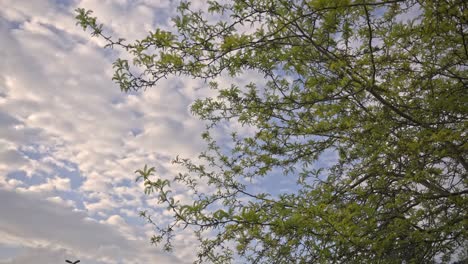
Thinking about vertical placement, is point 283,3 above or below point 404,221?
above

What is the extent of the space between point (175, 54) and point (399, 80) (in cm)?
311

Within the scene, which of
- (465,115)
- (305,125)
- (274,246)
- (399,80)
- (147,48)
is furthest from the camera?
(305,125)

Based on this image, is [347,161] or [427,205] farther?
[347,161]

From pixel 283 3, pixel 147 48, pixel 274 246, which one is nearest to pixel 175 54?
pixel 147 48

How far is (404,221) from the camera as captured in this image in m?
4.51

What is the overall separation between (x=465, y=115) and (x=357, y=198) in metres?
1.67

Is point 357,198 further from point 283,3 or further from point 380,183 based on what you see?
point 283,3

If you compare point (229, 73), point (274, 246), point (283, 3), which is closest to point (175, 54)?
point (229, 73)

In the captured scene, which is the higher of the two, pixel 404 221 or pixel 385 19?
pixel 385 19

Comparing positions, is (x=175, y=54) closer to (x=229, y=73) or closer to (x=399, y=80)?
(x=229, y=73)

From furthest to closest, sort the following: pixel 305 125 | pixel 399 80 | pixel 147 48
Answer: pixel 305 125
pixel 399 80
pixel 147 48

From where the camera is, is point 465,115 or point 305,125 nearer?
point 465,115

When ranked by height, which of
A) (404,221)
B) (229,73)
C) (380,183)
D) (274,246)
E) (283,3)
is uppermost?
(283,3)

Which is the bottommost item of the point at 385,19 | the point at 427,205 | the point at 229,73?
the point at 427,205
